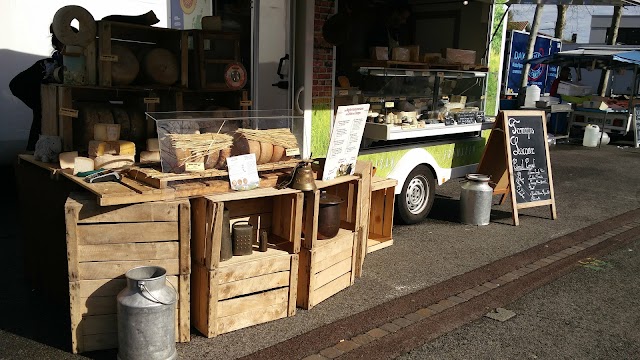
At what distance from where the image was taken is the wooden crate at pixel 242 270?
3756mm

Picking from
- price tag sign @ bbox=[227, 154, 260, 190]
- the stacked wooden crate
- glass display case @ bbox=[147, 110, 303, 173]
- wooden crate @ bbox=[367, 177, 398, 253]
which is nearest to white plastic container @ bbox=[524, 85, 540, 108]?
wooden crate @ bbox=[367, 177, 398, 253]

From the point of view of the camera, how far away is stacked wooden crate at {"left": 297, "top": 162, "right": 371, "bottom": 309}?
423 cm

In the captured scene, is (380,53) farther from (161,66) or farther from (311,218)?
(311,218)

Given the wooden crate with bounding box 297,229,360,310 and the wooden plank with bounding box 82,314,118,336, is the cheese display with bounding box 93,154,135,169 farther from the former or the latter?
the wooden crate with bounding box 297,229,360,310

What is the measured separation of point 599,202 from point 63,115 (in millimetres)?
7155

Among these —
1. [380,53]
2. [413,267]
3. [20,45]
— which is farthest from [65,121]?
[380,53]

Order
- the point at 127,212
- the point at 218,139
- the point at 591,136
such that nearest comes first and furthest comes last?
the point at 127,212 < the point at 218,139 < the point at 591,136

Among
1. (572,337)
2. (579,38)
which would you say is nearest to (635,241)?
(572,337)

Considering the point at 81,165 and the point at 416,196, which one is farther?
the point at 416,196

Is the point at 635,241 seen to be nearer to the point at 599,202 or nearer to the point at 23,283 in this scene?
the point at 599,202

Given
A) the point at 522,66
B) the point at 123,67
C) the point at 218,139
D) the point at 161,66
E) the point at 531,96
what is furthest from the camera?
the point at 522,66

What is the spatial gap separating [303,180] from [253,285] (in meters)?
0.79

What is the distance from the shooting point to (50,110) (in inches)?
185

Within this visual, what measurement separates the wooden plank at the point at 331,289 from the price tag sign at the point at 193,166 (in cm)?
126
